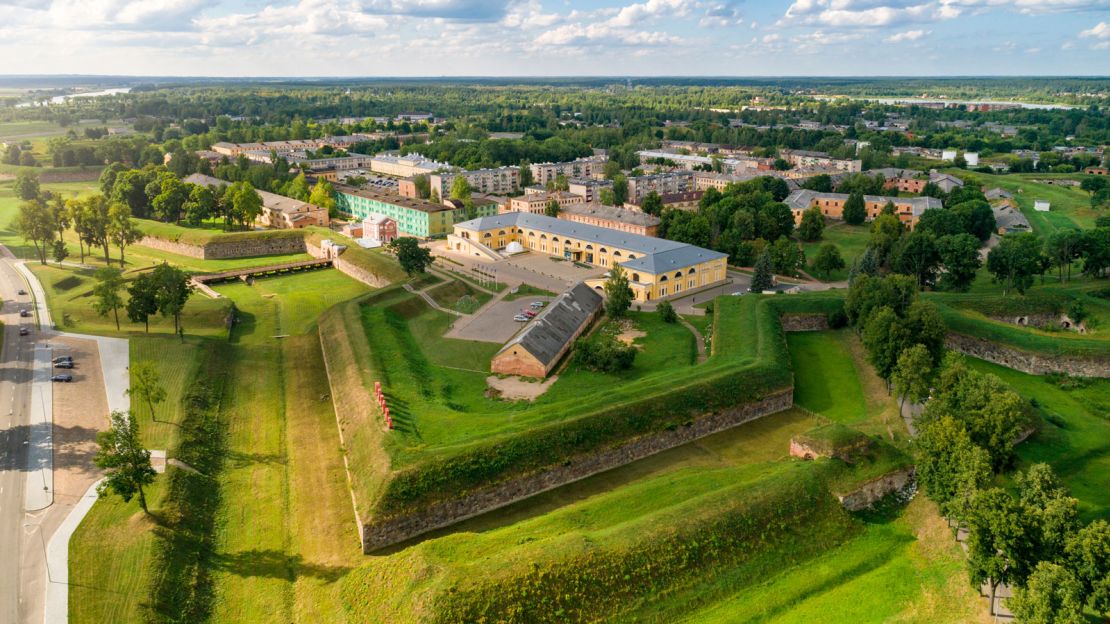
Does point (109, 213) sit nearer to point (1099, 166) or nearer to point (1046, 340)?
point (1046, 340)

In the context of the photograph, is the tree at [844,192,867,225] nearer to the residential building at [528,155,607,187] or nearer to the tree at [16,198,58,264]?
the residential building at [528,155,607,187]

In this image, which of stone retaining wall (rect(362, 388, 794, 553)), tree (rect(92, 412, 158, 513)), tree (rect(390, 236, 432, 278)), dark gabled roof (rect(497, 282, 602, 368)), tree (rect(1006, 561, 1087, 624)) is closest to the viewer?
tree (rect(1006, 561, 1087, 624))

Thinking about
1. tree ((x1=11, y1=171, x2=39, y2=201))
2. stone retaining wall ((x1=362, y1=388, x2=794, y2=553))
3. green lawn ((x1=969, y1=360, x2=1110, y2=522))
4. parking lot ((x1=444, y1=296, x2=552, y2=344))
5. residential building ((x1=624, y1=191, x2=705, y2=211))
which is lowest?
stone retaining wall ((x1=362, y1=388, x2=794, y2=553))

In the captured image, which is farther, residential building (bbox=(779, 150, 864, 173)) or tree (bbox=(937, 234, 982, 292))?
residential building (bbox=(779, 150, 864, 173))

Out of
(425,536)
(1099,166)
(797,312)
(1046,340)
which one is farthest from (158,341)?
(1099,166)

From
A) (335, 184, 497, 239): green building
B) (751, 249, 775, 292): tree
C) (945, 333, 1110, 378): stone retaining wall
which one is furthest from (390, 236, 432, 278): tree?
(945, 333, 1110, 378): stone retaining wall

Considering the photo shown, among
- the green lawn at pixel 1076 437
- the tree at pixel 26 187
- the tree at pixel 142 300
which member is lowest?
the green lawn at pixel 1076 437

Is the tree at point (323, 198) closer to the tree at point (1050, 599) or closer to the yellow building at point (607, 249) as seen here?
the yellow building at point (607, 249)

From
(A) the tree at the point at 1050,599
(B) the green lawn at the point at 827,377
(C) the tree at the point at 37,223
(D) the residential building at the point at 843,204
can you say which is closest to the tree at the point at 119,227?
(C) the tree at the point at 37,223
